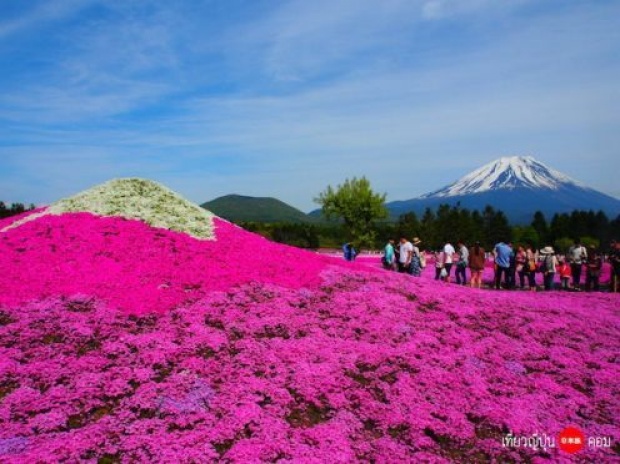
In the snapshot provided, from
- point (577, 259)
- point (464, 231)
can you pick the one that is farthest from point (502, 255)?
point (464, 231)

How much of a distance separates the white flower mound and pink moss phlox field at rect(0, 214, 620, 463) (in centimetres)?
274

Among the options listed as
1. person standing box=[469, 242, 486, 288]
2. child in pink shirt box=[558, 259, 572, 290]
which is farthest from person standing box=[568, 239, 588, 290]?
person standing box=[469, 242, 486, 288]

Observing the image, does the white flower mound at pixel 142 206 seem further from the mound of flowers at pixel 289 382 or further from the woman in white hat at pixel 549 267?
the woman in white hat at pixel 549 267

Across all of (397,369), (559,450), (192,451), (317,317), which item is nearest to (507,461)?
(559,450)

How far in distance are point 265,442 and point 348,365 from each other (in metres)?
3.57

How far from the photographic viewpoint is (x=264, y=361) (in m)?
11.3

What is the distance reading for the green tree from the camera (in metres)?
72.4

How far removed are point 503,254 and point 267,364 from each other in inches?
747

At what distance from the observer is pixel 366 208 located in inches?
2849

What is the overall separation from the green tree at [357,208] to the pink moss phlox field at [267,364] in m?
53.8

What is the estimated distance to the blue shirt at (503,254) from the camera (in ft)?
84.5

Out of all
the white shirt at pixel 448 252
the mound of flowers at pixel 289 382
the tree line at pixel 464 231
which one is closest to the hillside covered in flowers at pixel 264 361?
the mound of flowers at pixel 289 382

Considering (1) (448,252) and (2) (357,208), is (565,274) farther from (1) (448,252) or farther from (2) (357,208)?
(2) (357,208)

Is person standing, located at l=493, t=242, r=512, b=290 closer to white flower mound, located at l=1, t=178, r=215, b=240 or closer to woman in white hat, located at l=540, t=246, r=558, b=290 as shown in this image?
woman in white hat, located at l=540, t=246, r=558, b=290
